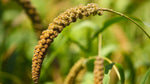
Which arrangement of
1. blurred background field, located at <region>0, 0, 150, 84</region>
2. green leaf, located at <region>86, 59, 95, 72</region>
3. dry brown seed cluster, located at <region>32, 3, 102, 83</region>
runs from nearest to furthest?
1. dry brown seed cluster, located at <region>32, 3, 102, 83</region>
2. green leaf, located at <region>86, 59, 95, 72</region>
3. blurred background field, located at <region>0, 0, 150, 84</region>

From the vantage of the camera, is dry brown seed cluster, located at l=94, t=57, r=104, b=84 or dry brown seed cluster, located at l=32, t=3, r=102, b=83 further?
dry brown seed cluster, located at l=94, t=57, r=104, b=84

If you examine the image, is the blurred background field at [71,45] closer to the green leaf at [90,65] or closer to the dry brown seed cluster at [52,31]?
the green leaf at [90,65]

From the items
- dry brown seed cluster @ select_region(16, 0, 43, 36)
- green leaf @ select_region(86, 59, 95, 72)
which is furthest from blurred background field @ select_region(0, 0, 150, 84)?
dry brown seed cluster @ select_region(16, 0, 43, 36)

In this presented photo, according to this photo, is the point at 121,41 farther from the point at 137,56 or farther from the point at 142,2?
the point at 142,2

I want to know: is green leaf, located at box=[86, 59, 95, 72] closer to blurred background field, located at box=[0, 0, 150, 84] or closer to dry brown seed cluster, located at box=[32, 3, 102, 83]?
blurred background field, located at box=[0, 0, 150, 84]

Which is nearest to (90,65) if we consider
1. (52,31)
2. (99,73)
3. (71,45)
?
(99,73)

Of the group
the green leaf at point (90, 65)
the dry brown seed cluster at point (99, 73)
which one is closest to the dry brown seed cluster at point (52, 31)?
the dry brown seed cluster at point (99, 73)

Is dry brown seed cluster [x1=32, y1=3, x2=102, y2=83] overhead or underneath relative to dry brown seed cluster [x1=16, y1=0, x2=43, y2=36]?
underneath
